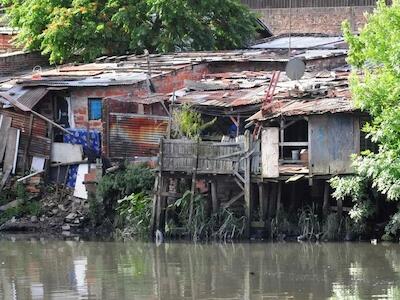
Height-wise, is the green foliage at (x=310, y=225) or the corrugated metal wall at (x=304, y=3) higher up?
the corrugated metal wall at (x=304, y=3)

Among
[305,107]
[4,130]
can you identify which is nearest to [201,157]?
[305,107]

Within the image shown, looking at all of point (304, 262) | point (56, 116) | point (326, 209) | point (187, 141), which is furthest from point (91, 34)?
point (304, 262)

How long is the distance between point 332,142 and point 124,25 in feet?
34.8

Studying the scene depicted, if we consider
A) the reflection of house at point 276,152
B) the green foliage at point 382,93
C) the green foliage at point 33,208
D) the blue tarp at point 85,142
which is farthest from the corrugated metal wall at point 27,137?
the green foliage at point 382,93

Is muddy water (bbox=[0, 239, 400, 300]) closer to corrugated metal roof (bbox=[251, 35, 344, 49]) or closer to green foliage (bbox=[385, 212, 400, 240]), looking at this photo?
green foliage (bbox=[385, 212, 400, 240])

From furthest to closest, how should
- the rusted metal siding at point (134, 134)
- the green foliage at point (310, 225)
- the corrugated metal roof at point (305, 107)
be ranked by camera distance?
the rusted metal siding at point (134, 134), the green foliage at point (310, 225), the corrugated metal roof at point (305, 107)

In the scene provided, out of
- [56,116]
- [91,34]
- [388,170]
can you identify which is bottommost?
[388,170]

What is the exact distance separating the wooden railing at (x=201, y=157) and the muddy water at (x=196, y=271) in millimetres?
1721

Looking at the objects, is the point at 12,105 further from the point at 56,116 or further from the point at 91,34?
the point at 91,34

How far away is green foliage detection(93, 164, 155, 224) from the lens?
26.9 metres

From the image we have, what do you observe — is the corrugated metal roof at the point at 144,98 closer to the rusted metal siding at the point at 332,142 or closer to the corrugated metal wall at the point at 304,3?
the rusted metal siding at the point at 332,142

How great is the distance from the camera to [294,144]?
24781 mm

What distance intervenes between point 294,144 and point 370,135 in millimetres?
2031

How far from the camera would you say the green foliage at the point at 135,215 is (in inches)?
1025
